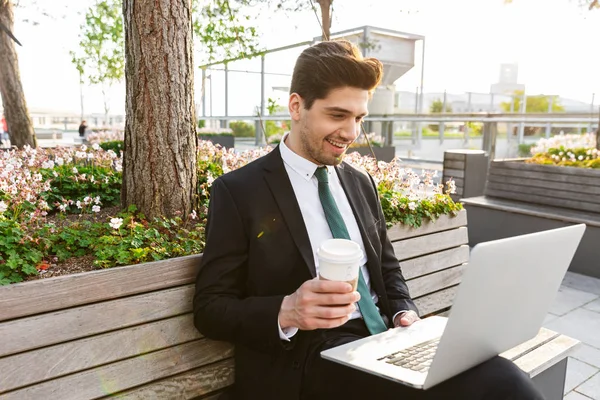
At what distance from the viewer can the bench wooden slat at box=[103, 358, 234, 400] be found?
175cm

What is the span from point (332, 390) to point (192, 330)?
1.92 ft

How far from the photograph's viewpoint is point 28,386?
152 cm

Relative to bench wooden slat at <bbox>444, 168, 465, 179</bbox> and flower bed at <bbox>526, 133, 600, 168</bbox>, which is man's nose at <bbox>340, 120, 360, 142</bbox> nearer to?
flower bed at <bbox>526, 133, 600, 168</bbox>

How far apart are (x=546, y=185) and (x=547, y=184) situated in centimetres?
2

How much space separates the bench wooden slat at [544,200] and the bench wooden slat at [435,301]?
123 inches

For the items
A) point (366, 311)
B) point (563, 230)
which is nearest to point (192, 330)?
point (366, 311)

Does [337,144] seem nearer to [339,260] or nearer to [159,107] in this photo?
[339,260]

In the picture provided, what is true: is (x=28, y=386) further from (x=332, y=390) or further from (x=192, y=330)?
(x=332, y=390)

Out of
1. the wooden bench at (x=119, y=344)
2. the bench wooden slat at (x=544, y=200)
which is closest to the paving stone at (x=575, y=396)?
the wooden bench at (x=119, y=344)

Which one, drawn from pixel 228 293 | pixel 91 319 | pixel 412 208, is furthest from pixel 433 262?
pixel 91 319

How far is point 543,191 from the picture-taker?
582cm

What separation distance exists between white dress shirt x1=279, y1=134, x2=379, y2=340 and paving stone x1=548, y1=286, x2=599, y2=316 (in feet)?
9.05

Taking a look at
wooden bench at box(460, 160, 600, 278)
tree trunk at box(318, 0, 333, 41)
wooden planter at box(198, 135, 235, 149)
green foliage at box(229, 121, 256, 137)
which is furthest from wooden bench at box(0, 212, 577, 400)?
green foliage at box(229, 121, 256, 137)

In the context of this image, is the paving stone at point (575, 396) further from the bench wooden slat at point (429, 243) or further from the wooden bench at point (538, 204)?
the wooden bench at point (538, 204)
